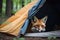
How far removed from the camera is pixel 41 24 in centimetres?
470

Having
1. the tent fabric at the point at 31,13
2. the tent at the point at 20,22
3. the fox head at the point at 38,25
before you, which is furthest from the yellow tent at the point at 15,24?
the fox head at the point at 38,25

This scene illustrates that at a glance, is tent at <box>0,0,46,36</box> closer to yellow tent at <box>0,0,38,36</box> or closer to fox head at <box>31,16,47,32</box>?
yellow tent at <box>0,0,38,36</box>

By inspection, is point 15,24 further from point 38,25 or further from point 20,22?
point 38,25

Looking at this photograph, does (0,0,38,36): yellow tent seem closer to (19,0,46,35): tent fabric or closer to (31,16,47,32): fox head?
(19,0,46,35): tent fabric

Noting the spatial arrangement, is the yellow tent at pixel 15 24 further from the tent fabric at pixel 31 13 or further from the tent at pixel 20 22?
the tent fabric at pixel 31 13

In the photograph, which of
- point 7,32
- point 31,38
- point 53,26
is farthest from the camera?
point 53,26

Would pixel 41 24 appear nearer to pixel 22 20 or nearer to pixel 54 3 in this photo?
pixel 22 20

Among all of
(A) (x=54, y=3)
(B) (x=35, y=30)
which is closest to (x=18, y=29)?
(B) (x=35, y=30)

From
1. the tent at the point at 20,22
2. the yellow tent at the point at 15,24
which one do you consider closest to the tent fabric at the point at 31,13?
the tent at the point at 20,22

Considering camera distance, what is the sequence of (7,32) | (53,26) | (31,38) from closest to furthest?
(31,38) < (7,32) < (53,26)

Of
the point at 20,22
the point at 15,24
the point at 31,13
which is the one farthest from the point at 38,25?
the point at 15,24

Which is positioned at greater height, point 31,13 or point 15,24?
point 31,13

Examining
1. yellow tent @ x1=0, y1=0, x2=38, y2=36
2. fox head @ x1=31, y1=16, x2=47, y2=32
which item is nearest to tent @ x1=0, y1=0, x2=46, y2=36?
yellow tent @ x1=0, y1=0, x2=38, y2=36

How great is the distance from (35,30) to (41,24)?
0.22 m
